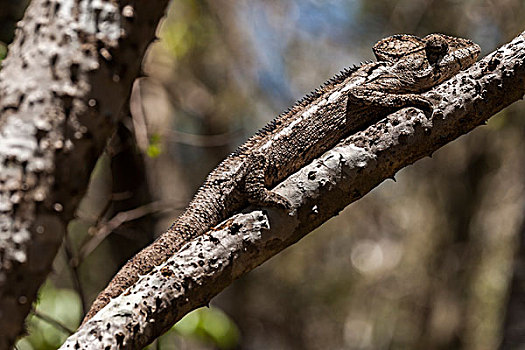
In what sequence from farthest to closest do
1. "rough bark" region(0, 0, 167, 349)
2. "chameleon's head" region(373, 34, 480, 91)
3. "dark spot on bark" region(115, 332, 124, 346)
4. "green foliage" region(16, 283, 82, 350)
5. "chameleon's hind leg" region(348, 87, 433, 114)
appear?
"green foliage" region(16, 283, 82, 350), "chameleon's head" region(373, 34, 480, 91), "chameleon's hind leg" region(348, 87, 433, 114), "dark spot on bark" region(115, 332, 124, 346), "rough bark" region(0, 0, 167, 349)

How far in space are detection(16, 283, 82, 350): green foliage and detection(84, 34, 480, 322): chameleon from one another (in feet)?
5.09

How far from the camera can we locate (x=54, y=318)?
14.5ft

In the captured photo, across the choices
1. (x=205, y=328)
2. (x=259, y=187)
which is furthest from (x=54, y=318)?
(x=259, y=187)

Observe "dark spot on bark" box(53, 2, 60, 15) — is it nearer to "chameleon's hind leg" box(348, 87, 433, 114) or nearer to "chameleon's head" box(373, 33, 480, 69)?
"chameleon's hind leg" box(348, 87, 433, 114)

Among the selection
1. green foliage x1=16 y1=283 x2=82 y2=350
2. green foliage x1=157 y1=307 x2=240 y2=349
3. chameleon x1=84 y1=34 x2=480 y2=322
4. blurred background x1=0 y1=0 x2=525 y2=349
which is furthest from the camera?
blurred background x1=0 y1=0 x2=525 y2=349

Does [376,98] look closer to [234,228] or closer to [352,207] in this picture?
[234,228]

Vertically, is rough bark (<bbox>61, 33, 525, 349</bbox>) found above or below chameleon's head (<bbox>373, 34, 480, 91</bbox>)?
below

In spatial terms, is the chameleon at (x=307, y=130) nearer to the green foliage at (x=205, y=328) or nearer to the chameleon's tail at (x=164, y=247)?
the chameleon's tail at (x=164, y=247)

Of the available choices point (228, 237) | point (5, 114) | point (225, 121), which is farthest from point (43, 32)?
point (225, 121)

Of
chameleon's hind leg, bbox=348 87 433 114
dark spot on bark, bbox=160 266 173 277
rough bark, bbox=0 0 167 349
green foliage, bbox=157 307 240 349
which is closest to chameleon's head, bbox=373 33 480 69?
chameleon's hind leg, bbox=348 87 433 114

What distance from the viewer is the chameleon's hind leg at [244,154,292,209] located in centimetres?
251

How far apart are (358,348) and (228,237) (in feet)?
38.6

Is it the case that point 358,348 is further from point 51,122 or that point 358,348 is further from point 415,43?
point 51,122

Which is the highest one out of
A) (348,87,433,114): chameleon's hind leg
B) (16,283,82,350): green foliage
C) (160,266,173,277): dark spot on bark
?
(348,87,433,114): chameleon's hind leg
